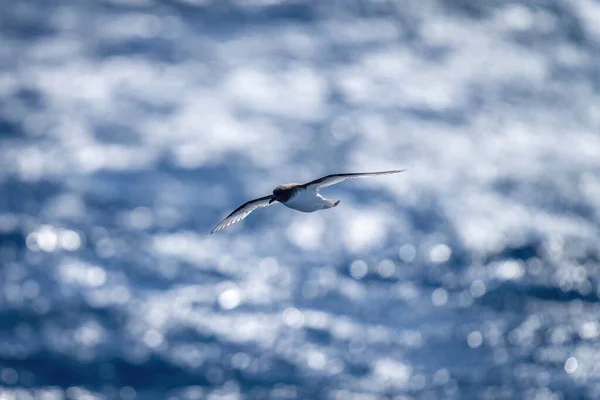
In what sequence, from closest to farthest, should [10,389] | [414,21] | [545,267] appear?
[10,389], [545,267], [414,21]

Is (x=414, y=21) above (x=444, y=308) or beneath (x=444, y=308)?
above

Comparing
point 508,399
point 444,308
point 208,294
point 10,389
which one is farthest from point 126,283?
point 508,399

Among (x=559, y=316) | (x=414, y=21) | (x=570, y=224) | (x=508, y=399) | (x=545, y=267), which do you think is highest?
(x=414, y=21)

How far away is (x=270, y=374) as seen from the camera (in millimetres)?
55938

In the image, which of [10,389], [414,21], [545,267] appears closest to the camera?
[10,389]

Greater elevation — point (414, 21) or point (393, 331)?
point (414, 21)

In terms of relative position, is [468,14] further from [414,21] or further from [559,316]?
[559,316]

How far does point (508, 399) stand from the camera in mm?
55875

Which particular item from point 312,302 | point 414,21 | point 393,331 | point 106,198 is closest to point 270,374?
point 312,302

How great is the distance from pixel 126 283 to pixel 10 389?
10.8 metres

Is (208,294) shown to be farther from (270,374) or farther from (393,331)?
(393,331)

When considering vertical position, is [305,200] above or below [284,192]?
below

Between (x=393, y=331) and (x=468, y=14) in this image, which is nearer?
(x=393, y=331)

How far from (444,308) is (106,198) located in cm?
2633
